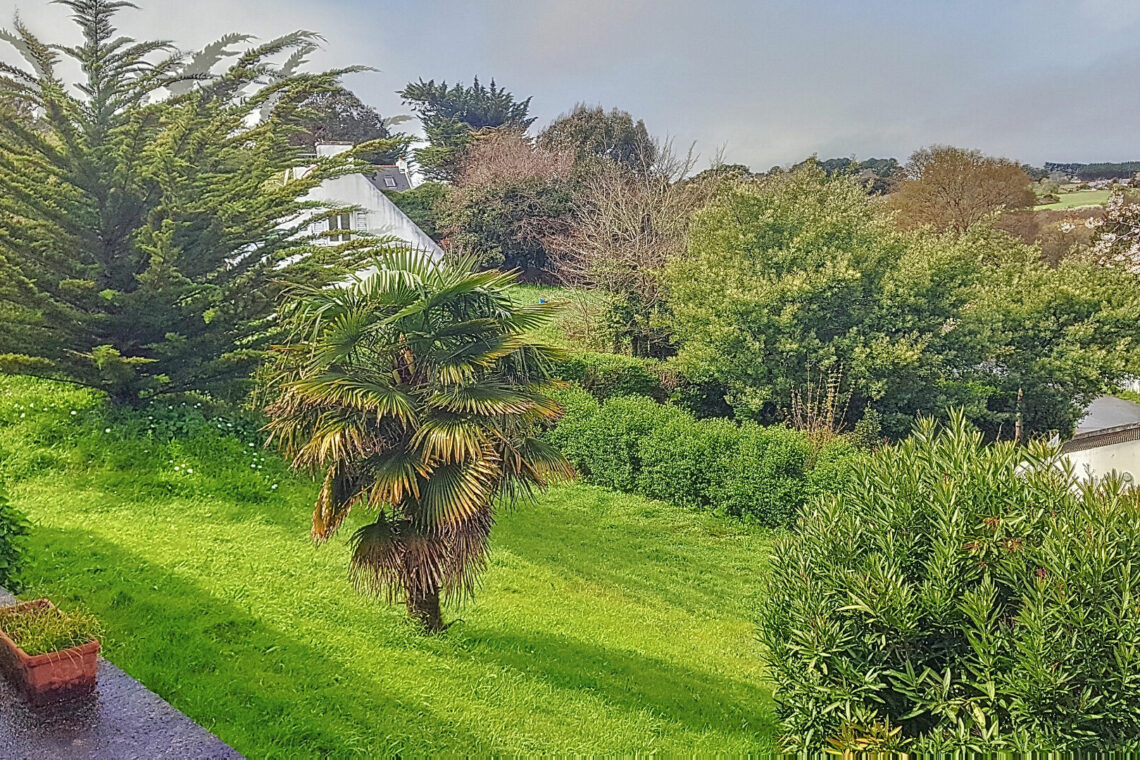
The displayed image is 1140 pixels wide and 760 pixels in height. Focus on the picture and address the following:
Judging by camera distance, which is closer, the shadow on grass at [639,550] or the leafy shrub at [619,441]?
the shadow on grass at [639,550]

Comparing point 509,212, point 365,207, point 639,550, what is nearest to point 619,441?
point 639,550

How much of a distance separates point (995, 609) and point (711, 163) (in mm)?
21238

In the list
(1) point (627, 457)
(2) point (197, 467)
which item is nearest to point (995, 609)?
(2) point (197, 467)

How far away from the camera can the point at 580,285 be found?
22.7m

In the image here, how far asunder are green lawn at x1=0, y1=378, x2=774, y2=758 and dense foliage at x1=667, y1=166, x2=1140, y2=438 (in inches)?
226

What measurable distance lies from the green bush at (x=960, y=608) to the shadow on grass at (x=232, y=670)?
1915mm

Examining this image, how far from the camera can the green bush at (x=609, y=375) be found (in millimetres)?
15656

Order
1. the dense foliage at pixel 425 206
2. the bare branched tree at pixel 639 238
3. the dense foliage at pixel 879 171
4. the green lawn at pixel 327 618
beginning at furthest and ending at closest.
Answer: the dense foliage at pixel 879 171
the dense foliage at pixel 425 206
the bare branched tree at pixel 639 238
the green lawn at pixel 327 618

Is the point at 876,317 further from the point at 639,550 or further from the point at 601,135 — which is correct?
the point at 601,135

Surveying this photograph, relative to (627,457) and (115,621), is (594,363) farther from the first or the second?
(115,621)

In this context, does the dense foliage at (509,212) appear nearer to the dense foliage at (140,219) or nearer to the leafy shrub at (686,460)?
the leafy shrub at (686,460)

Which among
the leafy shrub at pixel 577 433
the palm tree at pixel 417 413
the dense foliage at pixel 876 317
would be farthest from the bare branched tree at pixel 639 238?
the palm tree at pixel 417 413

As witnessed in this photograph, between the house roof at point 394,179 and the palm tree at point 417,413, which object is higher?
the house roof at point 394,179

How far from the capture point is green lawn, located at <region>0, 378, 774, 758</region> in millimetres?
4332
